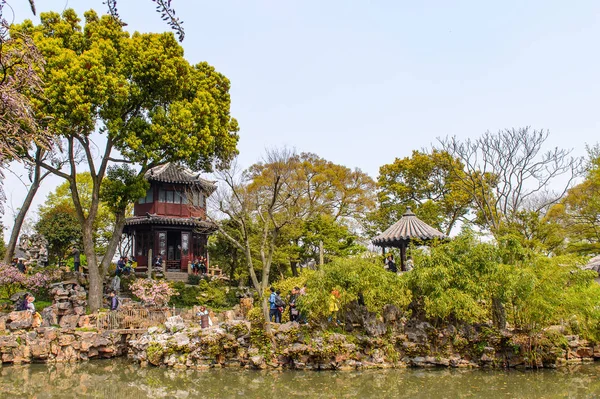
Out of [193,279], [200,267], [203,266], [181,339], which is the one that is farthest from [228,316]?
[203,266]

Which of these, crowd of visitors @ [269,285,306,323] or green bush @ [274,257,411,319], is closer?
green bush @ [274,257,411,319]

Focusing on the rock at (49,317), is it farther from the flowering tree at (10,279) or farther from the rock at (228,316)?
the rock at (228,316)

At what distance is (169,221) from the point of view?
24.7 metres

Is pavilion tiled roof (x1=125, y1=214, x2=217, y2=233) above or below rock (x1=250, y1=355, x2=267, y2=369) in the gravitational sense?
above

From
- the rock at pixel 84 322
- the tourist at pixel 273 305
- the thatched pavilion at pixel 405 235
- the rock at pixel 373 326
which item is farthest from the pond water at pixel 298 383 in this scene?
the thatched pavilion at pixel 405 235

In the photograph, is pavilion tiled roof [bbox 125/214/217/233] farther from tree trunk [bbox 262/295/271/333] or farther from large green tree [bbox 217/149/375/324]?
tree trunk [bbox 262/295/271/333]

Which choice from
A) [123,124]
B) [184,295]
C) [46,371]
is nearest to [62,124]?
[123,124]

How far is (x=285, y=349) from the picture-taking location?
12320 mm

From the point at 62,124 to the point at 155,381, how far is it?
28.7 ft

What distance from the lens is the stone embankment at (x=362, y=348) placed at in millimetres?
12047

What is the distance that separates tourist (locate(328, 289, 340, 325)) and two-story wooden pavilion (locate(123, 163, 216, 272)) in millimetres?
13046

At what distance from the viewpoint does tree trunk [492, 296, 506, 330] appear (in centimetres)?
1264

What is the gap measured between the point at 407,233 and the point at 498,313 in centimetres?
365

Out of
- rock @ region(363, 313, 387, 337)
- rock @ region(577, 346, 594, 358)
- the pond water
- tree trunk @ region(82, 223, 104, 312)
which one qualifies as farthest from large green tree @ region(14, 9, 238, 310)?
rock @ region(577, 346, 594, 358)
